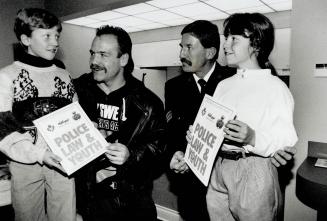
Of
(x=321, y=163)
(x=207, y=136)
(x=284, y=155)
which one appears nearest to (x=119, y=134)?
(x=207, y=136)

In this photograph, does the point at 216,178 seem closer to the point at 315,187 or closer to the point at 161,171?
the point at 315,187

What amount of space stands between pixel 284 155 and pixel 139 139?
773mm

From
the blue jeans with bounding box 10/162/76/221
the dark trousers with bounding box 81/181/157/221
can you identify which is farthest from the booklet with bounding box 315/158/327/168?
the blue jeans with bounding box 10/162/76/221

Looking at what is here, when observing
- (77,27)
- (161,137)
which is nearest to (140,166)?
(161,137)

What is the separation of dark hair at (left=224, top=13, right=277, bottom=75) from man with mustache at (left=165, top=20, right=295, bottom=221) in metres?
0.59

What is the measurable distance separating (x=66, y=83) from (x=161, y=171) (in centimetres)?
135

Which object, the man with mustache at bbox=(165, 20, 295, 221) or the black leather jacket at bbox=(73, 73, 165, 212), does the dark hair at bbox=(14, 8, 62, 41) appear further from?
the man with mustache at bbox=(165, 20, 295, 221)

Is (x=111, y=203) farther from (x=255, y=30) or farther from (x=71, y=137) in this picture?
(x=255, y=30)

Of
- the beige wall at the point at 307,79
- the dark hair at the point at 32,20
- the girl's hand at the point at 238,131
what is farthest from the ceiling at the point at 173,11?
the girl's hand at the point at 238,131

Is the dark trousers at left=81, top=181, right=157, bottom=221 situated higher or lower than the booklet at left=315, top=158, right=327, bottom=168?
lower

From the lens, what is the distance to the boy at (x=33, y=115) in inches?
55.9

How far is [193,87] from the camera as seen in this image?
2.09m

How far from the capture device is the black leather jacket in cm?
159

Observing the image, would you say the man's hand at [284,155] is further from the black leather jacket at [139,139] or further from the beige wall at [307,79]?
the beige wall at [307,79]
